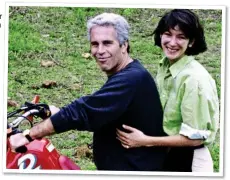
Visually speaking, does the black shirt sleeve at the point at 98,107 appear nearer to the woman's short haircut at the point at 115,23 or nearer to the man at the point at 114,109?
the man at the point at 114,109

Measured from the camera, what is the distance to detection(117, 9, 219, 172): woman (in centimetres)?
334

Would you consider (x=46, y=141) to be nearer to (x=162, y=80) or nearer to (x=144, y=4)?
(x=162, y=80)

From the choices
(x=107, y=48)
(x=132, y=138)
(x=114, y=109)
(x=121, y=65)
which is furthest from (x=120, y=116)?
(x=107, y=48)

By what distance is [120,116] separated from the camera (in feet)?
10.9

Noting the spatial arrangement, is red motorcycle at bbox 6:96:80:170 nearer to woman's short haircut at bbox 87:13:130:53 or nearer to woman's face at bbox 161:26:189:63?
woman's short haircut at bbox 87:13:130:53

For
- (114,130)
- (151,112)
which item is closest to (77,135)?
(114,130)

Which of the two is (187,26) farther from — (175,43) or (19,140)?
(19,140)

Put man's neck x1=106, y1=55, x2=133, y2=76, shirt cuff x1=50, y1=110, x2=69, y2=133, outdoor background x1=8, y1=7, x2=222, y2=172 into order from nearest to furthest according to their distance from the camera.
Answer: shirt cuff x1=50, y1=110, x2=69, y2=133, man's neck x1=106, y1=55, x2=133, y2=76, outdoor background x1=8, y1=7, x2=222, y2=172

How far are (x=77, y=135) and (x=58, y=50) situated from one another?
584mm

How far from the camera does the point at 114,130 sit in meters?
3.39

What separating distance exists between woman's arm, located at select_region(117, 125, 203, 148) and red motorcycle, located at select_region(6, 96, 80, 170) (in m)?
0.40

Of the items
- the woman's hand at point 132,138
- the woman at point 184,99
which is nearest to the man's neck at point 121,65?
the woman at point 184,99

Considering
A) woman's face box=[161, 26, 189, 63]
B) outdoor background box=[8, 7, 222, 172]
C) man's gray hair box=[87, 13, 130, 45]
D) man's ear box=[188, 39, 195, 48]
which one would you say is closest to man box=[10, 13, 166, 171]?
man's gray hair box=[87, 13, 130, 45]

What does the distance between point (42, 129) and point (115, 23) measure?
0.78 meters
